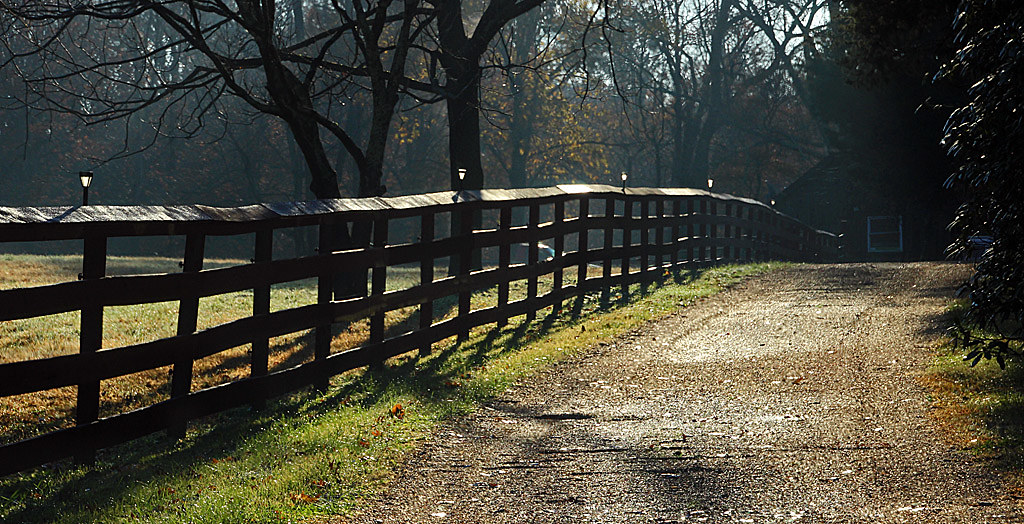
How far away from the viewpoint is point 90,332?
6742 millimetres

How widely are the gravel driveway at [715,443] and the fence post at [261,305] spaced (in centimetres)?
173

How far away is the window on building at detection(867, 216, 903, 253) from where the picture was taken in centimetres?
4178

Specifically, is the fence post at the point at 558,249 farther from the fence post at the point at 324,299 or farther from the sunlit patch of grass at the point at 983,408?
the sunlit patch of grass at the point at 983,408

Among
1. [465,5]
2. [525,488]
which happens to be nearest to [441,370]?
[525,488]

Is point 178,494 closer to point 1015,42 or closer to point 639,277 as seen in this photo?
point 1015,42

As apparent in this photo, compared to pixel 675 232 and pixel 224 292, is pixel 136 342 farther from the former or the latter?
pixel 675 232

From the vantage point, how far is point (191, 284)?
7.52 m

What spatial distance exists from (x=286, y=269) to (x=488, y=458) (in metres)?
2.58

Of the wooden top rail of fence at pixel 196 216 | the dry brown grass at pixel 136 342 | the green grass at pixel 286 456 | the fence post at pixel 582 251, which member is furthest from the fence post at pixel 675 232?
A: the green grass at pixel 286 456

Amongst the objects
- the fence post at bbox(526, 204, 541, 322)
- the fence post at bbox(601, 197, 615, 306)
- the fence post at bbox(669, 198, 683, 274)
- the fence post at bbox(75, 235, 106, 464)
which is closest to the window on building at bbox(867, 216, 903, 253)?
the fence post at bbox(669, 198, 683, 274)

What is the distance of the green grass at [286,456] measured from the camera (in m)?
5.90

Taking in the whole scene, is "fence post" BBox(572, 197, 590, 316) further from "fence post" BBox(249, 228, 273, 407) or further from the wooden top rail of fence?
"fence post" BBox(249, 228, 273, 407)

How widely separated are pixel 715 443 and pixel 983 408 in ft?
6.43

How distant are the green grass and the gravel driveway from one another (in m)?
0.29
